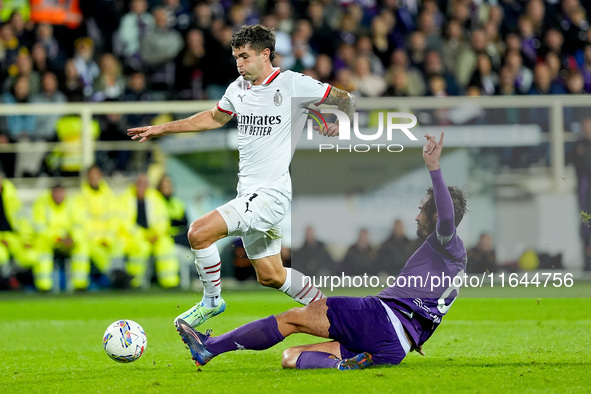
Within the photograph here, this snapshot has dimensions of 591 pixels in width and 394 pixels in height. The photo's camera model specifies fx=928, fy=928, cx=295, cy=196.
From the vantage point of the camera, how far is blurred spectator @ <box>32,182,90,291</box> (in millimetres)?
12305

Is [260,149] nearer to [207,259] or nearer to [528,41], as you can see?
[207,259]

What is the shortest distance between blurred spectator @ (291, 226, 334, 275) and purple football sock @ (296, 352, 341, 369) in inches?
58.0

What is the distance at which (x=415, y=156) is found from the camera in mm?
7082

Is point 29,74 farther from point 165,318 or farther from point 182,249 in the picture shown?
point 165,318

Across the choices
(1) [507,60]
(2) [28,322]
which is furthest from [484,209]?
(1) [507,60]

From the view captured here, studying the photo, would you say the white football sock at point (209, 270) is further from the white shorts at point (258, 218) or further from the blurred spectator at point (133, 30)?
the blurred spectator at point (133, 30)

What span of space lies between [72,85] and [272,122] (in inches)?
286

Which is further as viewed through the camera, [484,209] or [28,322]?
[28,322]

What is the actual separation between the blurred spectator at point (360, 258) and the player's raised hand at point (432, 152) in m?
1.29

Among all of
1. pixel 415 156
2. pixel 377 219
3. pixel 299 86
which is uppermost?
pixel 299 86

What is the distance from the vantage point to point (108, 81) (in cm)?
1343


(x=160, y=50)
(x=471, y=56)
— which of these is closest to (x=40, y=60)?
(x=160, y=50)

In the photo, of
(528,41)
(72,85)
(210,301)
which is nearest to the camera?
(210,301)

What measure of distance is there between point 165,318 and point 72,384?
3971mm
